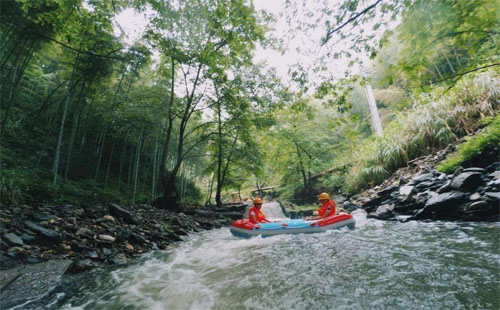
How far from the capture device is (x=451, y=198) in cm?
420

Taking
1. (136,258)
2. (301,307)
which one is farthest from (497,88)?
(136,258)

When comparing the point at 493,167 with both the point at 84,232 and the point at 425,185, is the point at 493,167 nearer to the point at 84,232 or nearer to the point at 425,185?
the point at 425,185

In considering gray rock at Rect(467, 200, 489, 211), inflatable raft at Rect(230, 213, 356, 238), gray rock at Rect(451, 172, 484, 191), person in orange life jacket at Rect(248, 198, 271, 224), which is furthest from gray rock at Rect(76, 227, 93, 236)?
gray rock at Rect(451, 172, 484, 191)

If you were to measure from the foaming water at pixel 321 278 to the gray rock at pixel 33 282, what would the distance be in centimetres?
13

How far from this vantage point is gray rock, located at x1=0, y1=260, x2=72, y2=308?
195 centimetres

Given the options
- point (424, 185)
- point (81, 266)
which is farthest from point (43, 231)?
point (424, 185)

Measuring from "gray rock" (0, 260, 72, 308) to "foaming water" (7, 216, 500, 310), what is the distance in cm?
13

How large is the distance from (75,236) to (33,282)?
1.31 metres

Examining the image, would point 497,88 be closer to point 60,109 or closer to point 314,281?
point 314,281

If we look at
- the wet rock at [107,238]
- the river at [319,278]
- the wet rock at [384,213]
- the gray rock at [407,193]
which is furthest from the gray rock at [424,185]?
the wet rock at [107,238]

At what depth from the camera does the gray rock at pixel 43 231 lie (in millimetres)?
3137

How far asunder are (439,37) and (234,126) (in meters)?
7.86

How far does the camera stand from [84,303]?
2088mm

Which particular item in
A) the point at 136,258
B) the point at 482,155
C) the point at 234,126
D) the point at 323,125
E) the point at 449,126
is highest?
the point at 323,125
